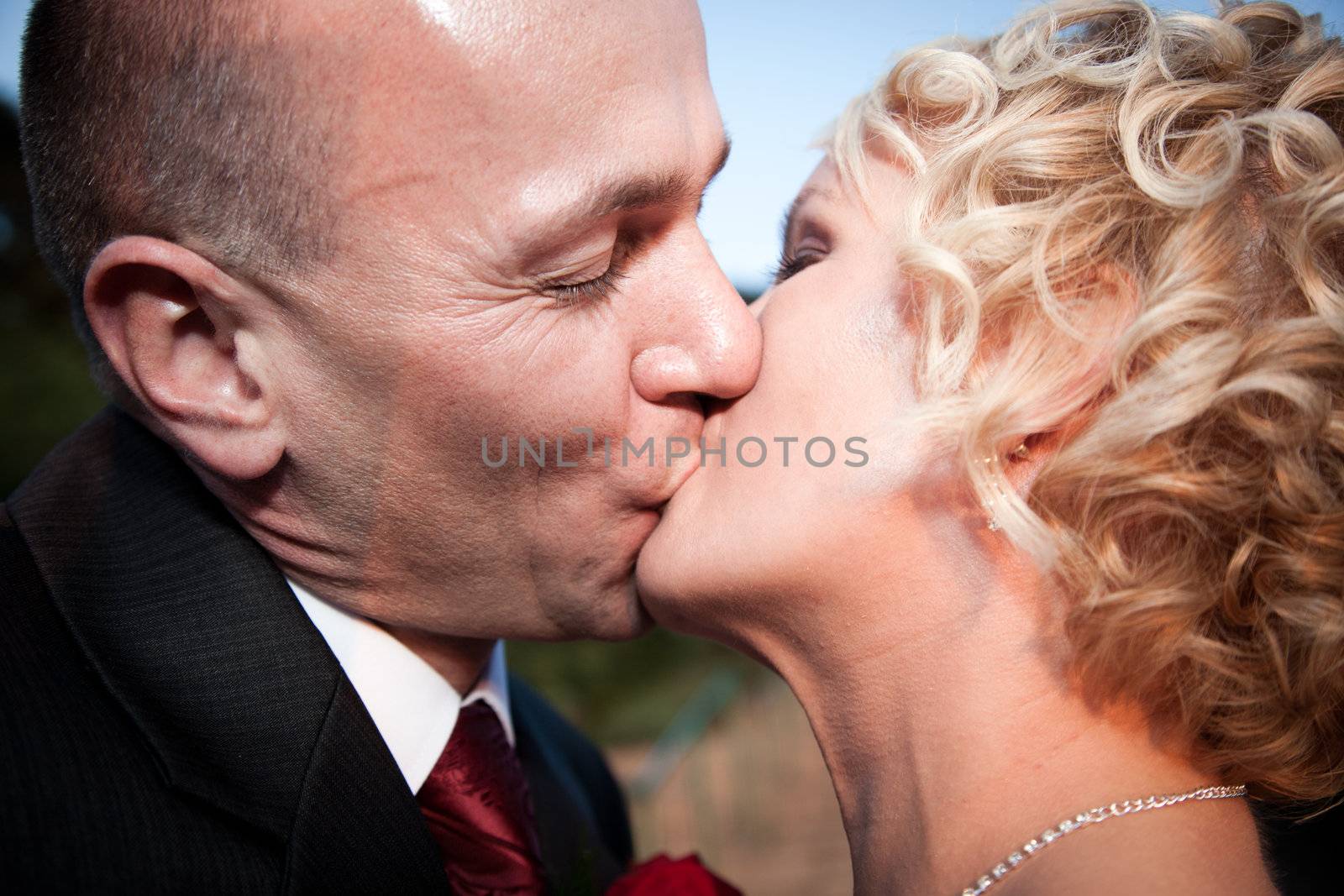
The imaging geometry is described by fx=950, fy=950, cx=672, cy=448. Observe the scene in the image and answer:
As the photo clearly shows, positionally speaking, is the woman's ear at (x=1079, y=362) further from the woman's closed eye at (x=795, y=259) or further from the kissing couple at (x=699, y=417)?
the woman's closed eye at (x=795, y=259)

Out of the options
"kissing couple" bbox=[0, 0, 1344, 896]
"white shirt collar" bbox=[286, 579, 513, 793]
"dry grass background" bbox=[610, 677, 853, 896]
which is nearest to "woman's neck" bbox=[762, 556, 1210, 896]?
"kissing couple" bbox=[0, 0, 1344, 896]

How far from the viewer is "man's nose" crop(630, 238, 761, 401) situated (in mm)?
2143

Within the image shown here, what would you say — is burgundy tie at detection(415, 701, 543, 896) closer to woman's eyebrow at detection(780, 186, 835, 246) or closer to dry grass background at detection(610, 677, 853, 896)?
woman's eyebrow at detection(780, 186, 835, 246)

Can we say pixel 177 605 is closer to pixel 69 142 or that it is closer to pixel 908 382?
pixel 69 142

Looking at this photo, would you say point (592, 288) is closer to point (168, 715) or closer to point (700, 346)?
point (700, 346)

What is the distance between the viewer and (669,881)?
2.38m

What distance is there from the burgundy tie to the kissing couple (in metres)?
0.07

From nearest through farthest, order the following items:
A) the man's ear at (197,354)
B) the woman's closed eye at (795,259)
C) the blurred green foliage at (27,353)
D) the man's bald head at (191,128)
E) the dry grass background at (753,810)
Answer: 1. the man's bald head at (191,128)
2. the man's ear at (197,354)
3. the woman's closed eye at (795,259)
4. the dry grass background at (753,810)
5. the blurred green foliage at (27,353)

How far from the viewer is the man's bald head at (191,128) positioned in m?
1.89

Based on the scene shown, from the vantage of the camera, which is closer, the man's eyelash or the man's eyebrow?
the man's eyebrow

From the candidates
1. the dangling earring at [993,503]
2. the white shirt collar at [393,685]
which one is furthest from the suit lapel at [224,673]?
the dangling earring at [993,503]

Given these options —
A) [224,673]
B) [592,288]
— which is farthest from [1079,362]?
[224,673]

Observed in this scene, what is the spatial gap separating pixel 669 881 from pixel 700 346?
4.38 ft

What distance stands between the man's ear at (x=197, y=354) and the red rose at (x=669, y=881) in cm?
137
